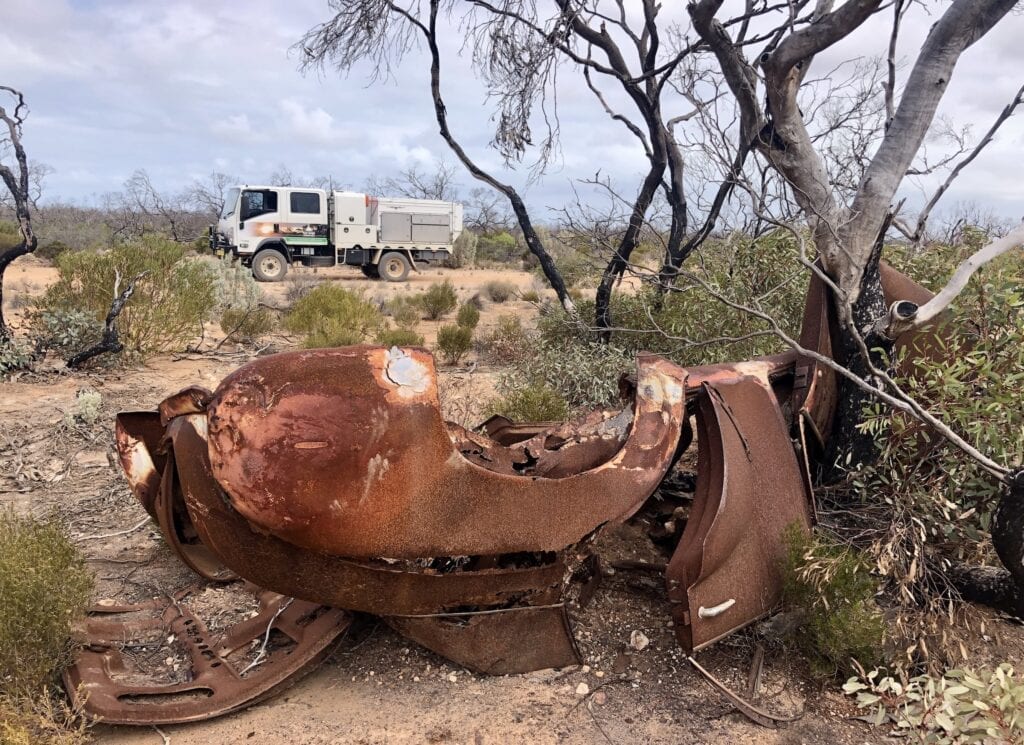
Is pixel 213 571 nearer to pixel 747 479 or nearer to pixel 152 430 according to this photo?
pixel 152 430

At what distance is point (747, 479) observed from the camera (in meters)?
3.19

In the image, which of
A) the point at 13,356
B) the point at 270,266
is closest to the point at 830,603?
the point at 13,356

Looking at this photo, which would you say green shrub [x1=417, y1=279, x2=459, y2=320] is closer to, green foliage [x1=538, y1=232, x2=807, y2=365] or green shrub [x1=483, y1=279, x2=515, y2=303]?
green shrub [x1=483, y1=279, x2=515, y2=303]

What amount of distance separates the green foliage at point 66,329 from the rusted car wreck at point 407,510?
641 centimetres

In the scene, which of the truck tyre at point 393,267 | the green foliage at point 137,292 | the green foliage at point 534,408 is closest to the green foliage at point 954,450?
the green foliage at point 534,408

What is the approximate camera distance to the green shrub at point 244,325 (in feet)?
37.7

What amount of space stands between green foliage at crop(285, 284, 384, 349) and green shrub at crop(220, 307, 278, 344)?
592 millimetres

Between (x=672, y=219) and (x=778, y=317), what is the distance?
3.09 metres

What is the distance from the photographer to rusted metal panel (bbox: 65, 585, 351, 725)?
112 inches

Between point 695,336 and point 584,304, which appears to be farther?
point 584,304

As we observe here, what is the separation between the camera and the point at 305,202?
24297mm

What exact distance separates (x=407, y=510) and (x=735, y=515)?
1378 mm

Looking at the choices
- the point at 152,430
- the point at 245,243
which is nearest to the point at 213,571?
the point at 152,430

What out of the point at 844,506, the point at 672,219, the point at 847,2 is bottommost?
the point at 844,506
